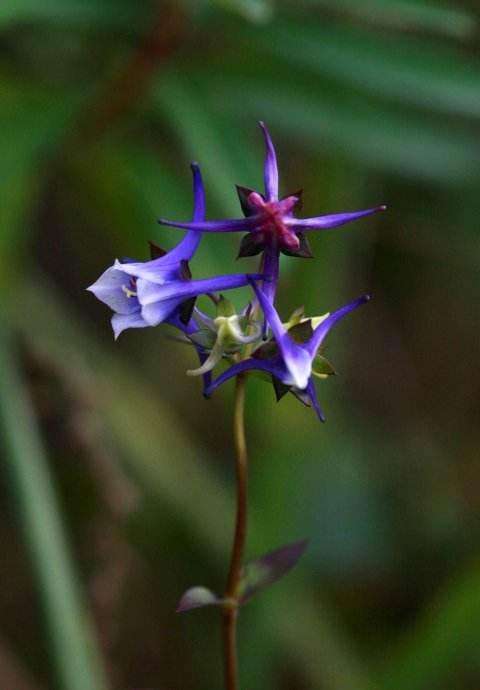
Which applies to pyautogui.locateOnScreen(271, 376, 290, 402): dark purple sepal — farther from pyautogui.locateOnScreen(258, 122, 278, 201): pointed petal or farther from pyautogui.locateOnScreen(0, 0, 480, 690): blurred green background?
pyautogui.locateOnScreen(0, 0, 480, 690): blurred green background

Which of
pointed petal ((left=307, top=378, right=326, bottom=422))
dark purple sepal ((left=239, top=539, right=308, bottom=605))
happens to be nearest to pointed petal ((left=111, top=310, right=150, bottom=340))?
pointed petal ((left=307, top=378, right=326, bottom=422))

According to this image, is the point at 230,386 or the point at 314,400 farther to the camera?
the point at 230,386

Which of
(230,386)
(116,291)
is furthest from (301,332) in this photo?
(230,386)

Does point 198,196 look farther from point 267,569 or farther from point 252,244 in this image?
point 267,569

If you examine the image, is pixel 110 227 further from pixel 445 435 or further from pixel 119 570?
pixel 445 435

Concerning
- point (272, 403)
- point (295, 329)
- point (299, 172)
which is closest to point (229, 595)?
point (295, 329)

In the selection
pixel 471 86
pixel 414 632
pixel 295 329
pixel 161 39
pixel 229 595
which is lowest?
pixel 414 632

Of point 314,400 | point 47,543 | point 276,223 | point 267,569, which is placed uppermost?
point 276,223
